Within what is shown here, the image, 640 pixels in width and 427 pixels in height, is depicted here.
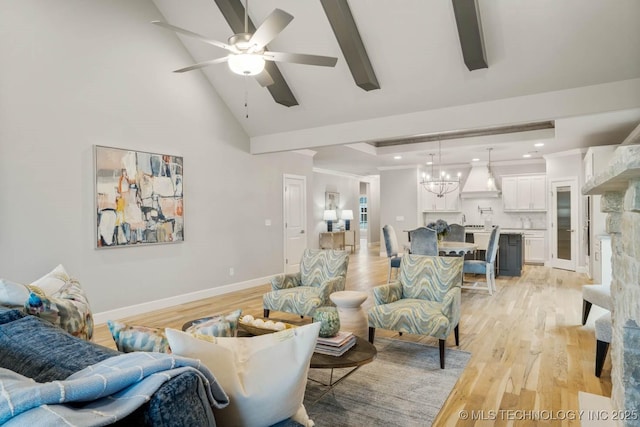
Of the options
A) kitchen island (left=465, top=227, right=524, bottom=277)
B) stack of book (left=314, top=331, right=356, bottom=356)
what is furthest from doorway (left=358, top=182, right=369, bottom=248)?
stack of book (left=314, top=331, right=356, bottom=356)

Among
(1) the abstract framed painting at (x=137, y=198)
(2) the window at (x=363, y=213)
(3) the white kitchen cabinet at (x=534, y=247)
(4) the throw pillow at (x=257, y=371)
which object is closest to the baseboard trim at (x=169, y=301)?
(1) the abstract framed painting at (x=137, y=198)

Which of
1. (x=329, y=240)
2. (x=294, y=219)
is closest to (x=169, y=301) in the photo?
(x=294, y=219)

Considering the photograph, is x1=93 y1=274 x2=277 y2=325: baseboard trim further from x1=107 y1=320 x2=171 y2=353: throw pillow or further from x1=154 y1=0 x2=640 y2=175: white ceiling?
x1=107 y1=320 x2=171 y2=353: throw pillow

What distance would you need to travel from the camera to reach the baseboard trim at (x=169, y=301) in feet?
14.8

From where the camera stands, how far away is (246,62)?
3143 millimetres

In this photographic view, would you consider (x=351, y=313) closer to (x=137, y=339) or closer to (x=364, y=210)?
(x=137, y=339)

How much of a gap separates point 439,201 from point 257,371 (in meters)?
9.91

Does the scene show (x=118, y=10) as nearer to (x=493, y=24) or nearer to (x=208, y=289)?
(x=208, y=289)

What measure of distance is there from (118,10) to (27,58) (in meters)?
1.29

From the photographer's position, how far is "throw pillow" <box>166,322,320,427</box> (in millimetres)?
1095

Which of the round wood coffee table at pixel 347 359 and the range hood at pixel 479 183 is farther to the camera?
the range hood at pixel 479 183

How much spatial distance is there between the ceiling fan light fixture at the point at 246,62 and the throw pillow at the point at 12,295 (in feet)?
7.33

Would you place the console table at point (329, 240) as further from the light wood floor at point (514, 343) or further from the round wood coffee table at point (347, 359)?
the round wood coffee table at point (347, 359)

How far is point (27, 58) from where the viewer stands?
3.88 meters
